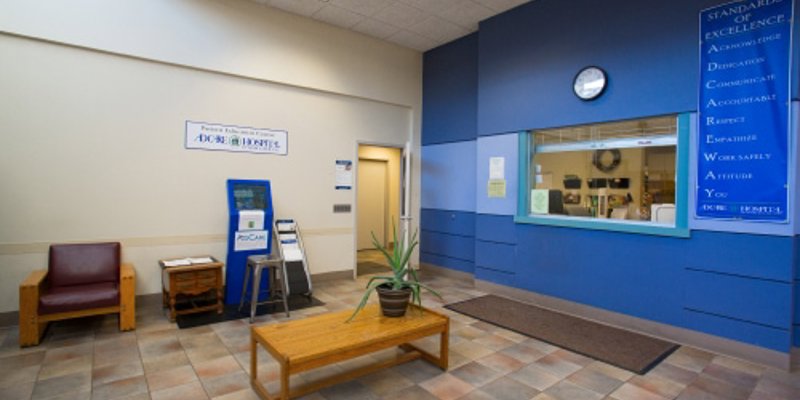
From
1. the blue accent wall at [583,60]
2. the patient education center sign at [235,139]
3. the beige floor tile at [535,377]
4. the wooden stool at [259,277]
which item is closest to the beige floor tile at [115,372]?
the wooden stool at [259,277]

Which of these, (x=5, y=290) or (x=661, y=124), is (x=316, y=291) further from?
(x=661, y=124)

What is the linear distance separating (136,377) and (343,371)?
144 cm

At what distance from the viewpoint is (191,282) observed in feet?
13.1

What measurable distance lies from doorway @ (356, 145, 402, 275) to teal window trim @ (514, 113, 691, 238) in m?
3.68

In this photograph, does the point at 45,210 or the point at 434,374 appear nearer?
the point at 434,374

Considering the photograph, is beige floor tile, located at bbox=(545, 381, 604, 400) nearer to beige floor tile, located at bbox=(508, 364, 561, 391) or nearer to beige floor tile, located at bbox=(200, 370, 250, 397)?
beige floor tile, located at bbox=(508, 364, 561, 391)

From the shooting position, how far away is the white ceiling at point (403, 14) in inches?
189

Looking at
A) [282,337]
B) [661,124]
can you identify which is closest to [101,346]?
[282,337]

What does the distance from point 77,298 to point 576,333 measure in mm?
4425

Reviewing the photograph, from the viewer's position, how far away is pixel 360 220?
27.6 feet

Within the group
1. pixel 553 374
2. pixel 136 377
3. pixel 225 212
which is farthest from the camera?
pixel 225 212

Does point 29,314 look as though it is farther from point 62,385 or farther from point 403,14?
point 403,14

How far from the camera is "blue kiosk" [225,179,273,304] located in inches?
175

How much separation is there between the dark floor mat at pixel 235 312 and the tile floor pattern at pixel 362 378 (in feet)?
0.79
